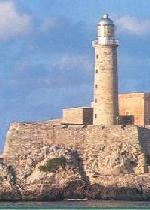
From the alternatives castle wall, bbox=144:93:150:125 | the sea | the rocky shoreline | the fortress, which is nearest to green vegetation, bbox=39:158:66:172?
the rocky shoreline

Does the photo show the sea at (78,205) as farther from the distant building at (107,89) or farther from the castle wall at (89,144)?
the distant building at (107,89)

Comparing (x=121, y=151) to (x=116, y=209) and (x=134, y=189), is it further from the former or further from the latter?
(x=116, y=209)

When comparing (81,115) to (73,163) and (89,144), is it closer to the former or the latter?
(89,144)

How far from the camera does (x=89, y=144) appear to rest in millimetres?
A: 90875

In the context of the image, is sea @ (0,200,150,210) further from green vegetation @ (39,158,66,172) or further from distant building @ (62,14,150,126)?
distant building @ (62,14,150,126)

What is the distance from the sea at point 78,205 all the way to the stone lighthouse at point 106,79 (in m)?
7.60

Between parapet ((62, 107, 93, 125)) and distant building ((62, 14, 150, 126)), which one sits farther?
parapet ((62, 107, 93, 125))

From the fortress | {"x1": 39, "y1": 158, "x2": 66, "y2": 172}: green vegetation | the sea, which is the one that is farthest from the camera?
the fortress

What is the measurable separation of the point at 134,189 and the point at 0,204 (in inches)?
307

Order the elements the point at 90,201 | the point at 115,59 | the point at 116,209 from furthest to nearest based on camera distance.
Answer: the point at 115,59 < the point at 90,201 < the point at 116,209

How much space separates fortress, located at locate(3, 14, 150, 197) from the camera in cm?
8969

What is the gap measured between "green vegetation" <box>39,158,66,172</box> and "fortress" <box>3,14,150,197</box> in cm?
132

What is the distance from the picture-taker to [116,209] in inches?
3162

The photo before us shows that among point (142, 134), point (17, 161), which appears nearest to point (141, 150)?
point (142, 134)
